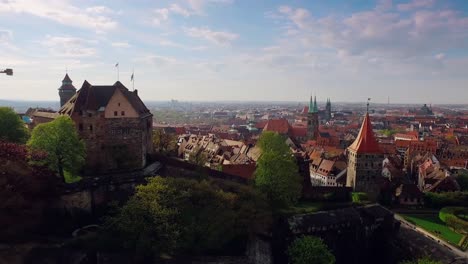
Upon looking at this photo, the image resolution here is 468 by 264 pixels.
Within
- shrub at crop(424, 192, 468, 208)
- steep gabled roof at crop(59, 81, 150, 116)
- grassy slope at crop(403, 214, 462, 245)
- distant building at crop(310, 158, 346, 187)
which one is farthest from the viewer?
distant building at crop(310, 158, 346, 187)

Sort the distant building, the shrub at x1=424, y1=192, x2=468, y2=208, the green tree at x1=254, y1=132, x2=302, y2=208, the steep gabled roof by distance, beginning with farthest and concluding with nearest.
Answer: the distant building → the shrub at x1=424, y1=192, x2=468, y2=208 → the steep gabled roof → the green tree at x1=254, y1=132, x2=302, y2=208

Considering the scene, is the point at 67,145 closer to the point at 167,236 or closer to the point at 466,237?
the point at 167,236

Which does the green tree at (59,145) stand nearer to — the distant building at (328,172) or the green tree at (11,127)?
the green tree at (11,127)

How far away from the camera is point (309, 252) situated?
32.8 metres

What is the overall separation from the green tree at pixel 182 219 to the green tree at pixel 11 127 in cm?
1844

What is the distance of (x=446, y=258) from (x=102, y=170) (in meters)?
36.1

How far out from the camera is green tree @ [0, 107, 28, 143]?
128ft

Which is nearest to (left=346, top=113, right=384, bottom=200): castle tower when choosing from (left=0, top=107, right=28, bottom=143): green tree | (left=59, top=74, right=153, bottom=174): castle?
(left=59, top=74, right=153, bottom=174): castle

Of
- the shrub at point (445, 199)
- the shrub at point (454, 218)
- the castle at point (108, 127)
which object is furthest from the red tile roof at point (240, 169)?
the shrub at point (445, 199)

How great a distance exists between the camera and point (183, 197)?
29.6m

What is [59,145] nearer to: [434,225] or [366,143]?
[366,143]

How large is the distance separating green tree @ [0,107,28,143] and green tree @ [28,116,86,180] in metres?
5.79

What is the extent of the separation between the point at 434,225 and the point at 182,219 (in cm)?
3455

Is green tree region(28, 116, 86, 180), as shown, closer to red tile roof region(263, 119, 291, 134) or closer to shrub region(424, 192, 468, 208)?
shrub region(424, 192, 468, 208)
